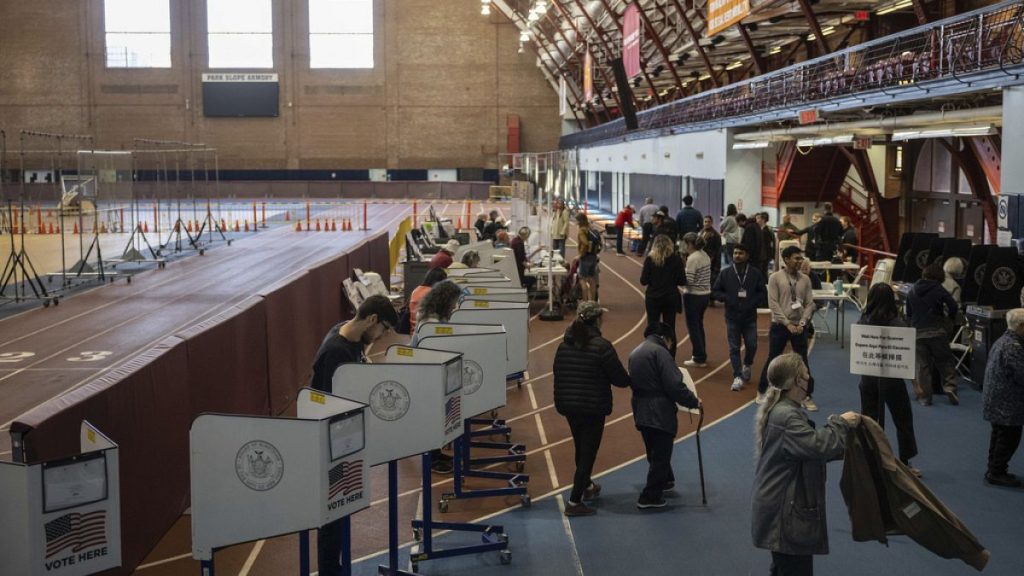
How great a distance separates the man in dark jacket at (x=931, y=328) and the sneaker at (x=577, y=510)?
557 cm

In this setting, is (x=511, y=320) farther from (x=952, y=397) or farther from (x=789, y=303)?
(x=952, y=397)

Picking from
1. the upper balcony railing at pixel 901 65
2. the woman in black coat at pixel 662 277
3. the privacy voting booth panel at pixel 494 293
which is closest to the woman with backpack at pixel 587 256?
the woman in black coat at pixel 662 277

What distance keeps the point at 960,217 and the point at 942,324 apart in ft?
39.5

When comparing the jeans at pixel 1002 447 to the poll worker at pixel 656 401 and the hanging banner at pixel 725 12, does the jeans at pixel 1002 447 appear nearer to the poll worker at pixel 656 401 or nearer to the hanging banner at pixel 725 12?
the poll worker at pixel 656 401

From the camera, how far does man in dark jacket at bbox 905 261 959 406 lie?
12.6 m

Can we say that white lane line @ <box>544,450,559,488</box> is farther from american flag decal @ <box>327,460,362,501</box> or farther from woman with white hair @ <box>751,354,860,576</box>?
american flag decal @ <box>327,460,362,501</box>

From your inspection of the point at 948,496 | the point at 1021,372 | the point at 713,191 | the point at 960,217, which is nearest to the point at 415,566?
the point at 948,496

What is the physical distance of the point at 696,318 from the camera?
15.2m

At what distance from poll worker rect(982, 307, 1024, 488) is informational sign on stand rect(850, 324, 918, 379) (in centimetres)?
68

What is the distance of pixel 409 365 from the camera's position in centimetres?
716

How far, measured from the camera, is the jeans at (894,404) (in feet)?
32.4

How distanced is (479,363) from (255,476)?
3.30 meters

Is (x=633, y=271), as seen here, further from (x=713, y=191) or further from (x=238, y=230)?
(x=238, y=230)

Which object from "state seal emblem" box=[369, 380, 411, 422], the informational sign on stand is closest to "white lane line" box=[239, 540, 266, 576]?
"state seal emblem" box=[369, 380, 411, 422]
